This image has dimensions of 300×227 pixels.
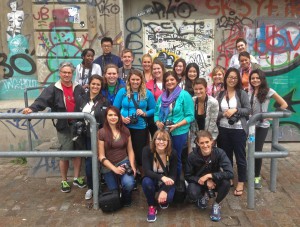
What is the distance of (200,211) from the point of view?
3.52m

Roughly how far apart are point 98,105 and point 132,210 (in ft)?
4.12

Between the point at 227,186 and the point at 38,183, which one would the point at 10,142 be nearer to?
the point at 38,183

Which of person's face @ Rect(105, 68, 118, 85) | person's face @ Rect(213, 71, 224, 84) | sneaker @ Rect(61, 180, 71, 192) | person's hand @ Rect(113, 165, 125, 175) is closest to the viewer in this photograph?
person's hand @ Rect(113, 165, 125, 175)

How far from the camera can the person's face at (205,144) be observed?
133 inches

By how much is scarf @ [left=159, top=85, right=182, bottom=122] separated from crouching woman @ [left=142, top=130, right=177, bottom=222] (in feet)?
1.08

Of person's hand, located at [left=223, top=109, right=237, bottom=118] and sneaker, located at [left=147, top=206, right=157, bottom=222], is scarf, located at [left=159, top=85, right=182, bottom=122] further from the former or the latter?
sneaker, located at [left=147, top=206, right=157, bottom=222]

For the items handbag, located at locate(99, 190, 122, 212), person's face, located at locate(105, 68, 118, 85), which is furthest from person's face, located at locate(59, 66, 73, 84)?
handbag, located at locate(99, 190, 122, 212)

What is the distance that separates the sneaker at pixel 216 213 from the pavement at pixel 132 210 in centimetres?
6

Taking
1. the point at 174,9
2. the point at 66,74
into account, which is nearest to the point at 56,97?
the point at 66,74

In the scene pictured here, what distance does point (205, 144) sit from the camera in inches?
133

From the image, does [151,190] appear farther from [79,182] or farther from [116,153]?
[79,182]

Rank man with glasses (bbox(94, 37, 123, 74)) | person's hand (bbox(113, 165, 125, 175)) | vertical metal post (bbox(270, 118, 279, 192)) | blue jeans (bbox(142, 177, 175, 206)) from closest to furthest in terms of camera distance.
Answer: blue jeans (bbox(142, 177, 175, 206)), person's hand (bbox(113, 165, 125, 175)), vertical metal post (bbox(270, 118, 279, 192)), man with glasses (bbox(94, 37, 123, 74))

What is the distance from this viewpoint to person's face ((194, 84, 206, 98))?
12.3 feet

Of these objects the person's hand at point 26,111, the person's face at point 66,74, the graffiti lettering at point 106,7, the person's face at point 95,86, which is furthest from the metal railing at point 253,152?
the graffiti lettering at point 106,7
